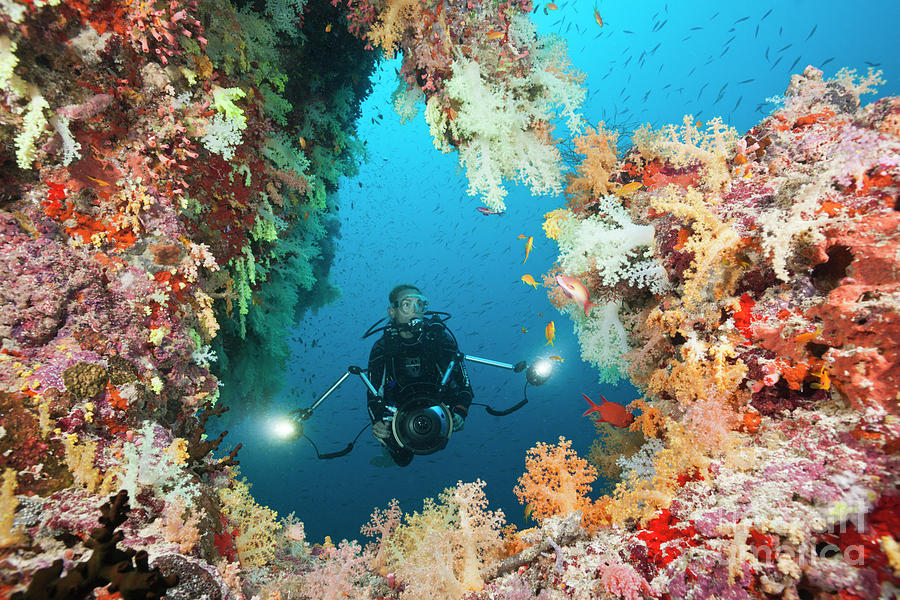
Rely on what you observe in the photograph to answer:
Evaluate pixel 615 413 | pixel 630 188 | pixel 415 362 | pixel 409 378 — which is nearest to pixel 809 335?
pixel 630 188

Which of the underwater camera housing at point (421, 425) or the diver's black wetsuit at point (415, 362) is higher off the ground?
the diver's black wetsuit at point (415, 362)


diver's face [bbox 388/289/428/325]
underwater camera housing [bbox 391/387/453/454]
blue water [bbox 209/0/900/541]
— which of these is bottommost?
underwater camera housing [bbox 391/387/453/454]

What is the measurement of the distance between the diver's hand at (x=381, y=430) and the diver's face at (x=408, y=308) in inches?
73.3

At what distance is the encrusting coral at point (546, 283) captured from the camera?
1.45 metres

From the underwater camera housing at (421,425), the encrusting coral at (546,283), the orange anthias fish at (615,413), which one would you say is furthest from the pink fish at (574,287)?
the underwater camera housing at (421,425)

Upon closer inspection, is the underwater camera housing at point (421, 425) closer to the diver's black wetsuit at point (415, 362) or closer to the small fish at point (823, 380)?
the diver's black wetsuit at point (415, 362)

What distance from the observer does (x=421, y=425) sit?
5.07m

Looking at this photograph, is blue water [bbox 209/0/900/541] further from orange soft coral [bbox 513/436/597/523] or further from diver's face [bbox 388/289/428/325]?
orange soft coral [bbox 513/436/597/523]

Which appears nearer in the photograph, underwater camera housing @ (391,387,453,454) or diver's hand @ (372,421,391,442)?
underwater camera housing @ (391,387,453,454)

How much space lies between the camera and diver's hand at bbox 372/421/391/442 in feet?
18.0

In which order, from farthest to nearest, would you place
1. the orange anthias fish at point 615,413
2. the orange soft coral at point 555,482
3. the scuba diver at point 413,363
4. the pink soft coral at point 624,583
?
the scuba diver at point 413,363, the orange anthias fish at point 615,413, the orange soft coral at point 555,482, the pink soft coral at point 624,583

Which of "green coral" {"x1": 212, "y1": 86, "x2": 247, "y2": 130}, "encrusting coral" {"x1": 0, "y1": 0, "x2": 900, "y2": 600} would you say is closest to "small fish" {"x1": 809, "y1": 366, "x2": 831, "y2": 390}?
"encrusting coral" {"x1": 0, "y1": 0, "x2": 900, "y2": 600}

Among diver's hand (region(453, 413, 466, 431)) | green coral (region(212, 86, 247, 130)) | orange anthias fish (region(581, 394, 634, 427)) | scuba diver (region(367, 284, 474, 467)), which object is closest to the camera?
green coral (region(212, 86, 247, 130))

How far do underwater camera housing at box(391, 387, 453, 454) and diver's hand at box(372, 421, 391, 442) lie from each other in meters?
0.30
